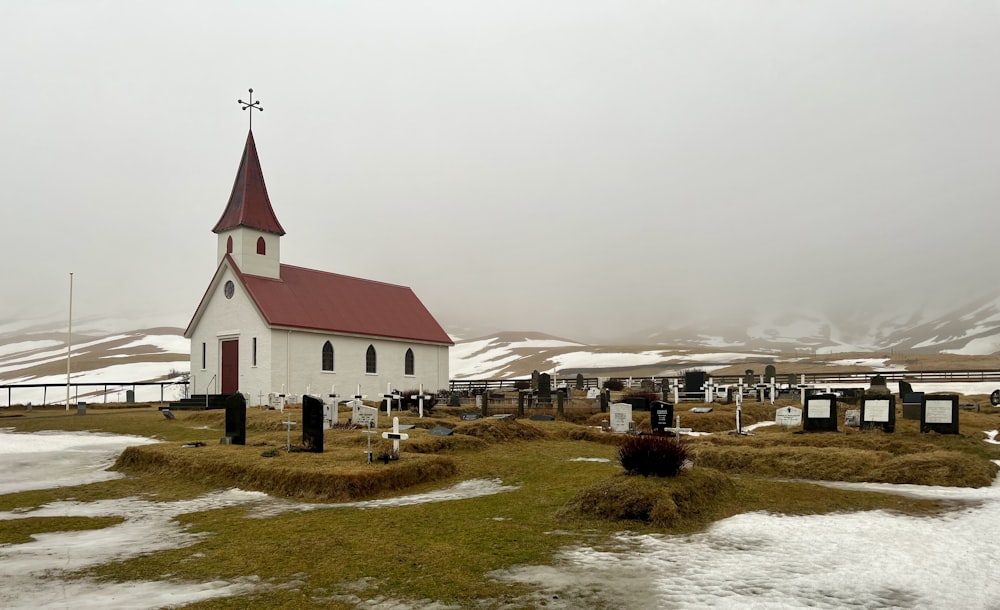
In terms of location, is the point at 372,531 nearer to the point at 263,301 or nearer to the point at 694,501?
the point at 694,501

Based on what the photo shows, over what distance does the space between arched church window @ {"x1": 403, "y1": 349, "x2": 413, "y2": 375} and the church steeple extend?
921cm

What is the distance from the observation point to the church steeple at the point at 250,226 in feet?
126

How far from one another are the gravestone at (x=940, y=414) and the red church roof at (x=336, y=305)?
28440mm

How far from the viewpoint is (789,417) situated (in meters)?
22.6

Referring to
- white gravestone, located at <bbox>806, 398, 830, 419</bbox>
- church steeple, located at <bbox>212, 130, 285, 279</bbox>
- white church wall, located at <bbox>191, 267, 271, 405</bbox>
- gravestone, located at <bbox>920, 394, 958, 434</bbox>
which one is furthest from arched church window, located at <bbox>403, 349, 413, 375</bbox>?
gravestone, located at <bbox>920, 394, 958, 434</bbox>

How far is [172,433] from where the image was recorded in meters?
24.3

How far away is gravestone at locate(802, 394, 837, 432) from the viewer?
19.6 meters

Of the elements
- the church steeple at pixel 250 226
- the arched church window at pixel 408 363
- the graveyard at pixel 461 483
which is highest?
the church steeple at pixel 250 226

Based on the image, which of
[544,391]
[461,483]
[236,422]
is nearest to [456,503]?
[461,483]

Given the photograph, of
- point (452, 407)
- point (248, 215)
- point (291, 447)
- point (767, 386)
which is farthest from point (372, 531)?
point (248, 215)

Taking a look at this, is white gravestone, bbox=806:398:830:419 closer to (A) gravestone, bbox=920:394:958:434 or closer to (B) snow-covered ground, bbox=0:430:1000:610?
(A) gravestone, bbox=920:394:958:434

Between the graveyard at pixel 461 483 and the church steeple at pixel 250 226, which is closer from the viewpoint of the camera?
the graveyard at pixel 461 483

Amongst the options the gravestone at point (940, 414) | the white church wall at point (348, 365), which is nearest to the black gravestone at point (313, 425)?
the gravestone at point (940, 414)

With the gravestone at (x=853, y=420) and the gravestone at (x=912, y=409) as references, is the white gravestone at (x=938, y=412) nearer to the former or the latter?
the gravestone at (x=853, y=420)
